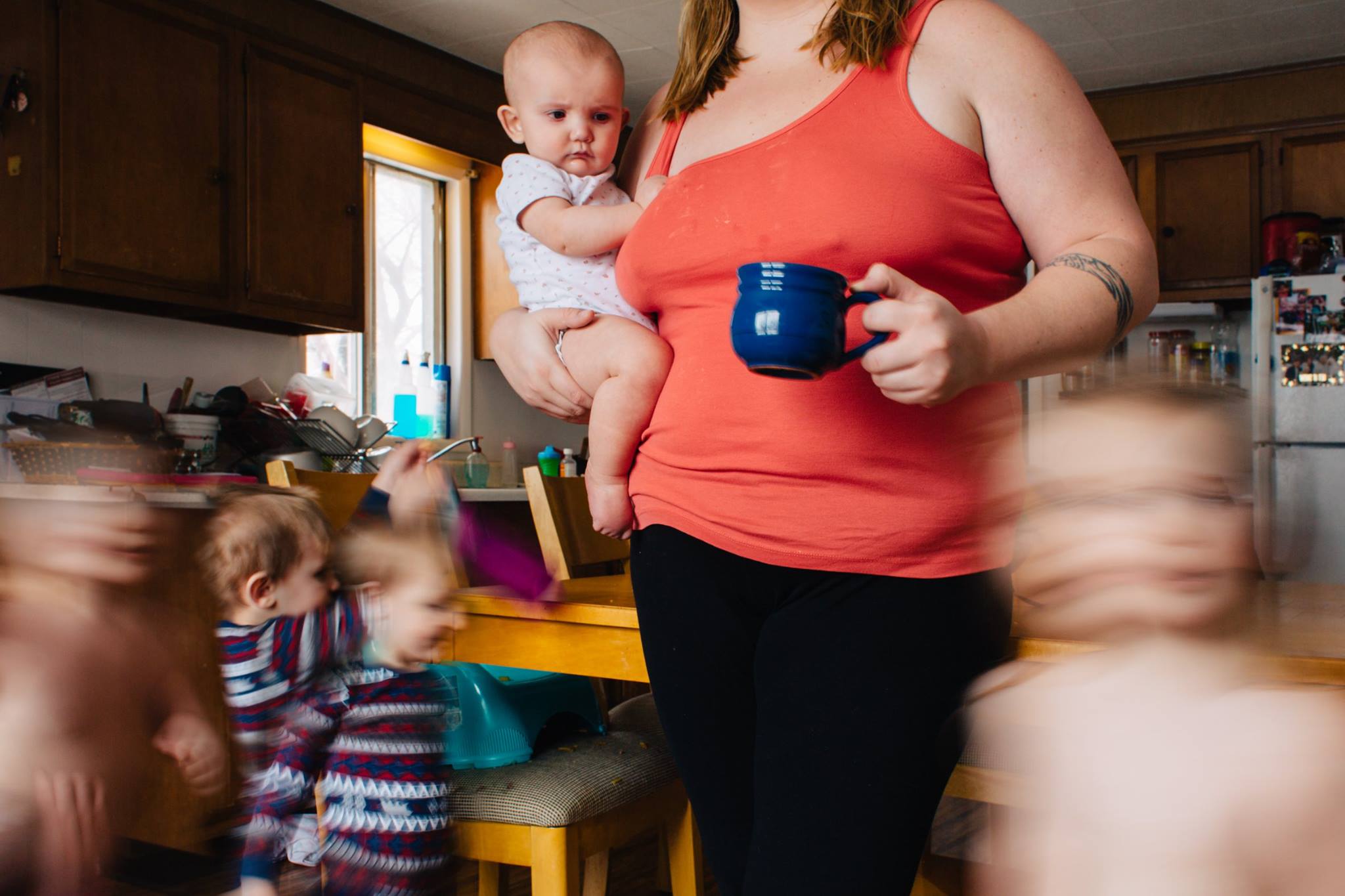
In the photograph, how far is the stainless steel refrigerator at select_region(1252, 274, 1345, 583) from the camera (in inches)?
166

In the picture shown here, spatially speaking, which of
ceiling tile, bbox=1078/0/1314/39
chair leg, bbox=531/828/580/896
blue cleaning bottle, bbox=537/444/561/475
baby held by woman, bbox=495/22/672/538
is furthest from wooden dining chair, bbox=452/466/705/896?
ceiling tile, bbox=1078/0/1314/39

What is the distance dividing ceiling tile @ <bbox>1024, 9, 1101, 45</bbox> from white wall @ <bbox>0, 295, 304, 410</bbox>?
2.99 m

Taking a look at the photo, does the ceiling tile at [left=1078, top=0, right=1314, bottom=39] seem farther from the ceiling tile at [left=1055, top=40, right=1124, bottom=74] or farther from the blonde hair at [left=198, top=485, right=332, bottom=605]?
the blonde hair at [left=198, top=485, right=332, bottom=605]

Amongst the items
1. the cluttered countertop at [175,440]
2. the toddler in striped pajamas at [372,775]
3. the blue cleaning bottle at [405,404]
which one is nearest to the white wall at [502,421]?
the blue cleaning bottle at [405,404]

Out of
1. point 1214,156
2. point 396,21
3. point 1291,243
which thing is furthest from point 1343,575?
point 396,21

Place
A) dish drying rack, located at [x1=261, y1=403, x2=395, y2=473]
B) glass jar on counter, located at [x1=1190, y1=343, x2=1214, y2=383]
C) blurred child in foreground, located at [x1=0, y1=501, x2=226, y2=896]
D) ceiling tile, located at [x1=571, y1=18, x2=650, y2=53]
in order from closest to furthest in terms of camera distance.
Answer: blurred child in foreground, located at [x1=0, y1=501, x2=226, y2=896]
dish drying rack, located at [x1=261, y1=403, x2=395, y2=473]
ceiling tile, located at [x1=571, y1=18, x2=650, y2=53]
glass jar on counter, located at [x1=1190, y1=343, x2=1214, y2=383]

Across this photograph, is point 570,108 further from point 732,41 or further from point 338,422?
point 338,422

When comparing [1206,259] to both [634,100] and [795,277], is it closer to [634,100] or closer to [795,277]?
[634,100]

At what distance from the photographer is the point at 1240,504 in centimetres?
79

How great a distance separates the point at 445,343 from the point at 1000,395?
13.1 feet

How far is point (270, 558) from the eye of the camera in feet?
4.72

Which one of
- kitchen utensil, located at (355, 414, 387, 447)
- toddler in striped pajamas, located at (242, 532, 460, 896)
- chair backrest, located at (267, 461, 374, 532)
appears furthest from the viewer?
kitchen utensil, located at (355, 414, 387, 447)

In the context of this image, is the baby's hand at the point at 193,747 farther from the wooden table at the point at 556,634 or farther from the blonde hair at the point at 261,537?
the wooden table at the point at 556,634

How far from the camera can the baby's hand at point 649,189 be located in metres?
0.98
